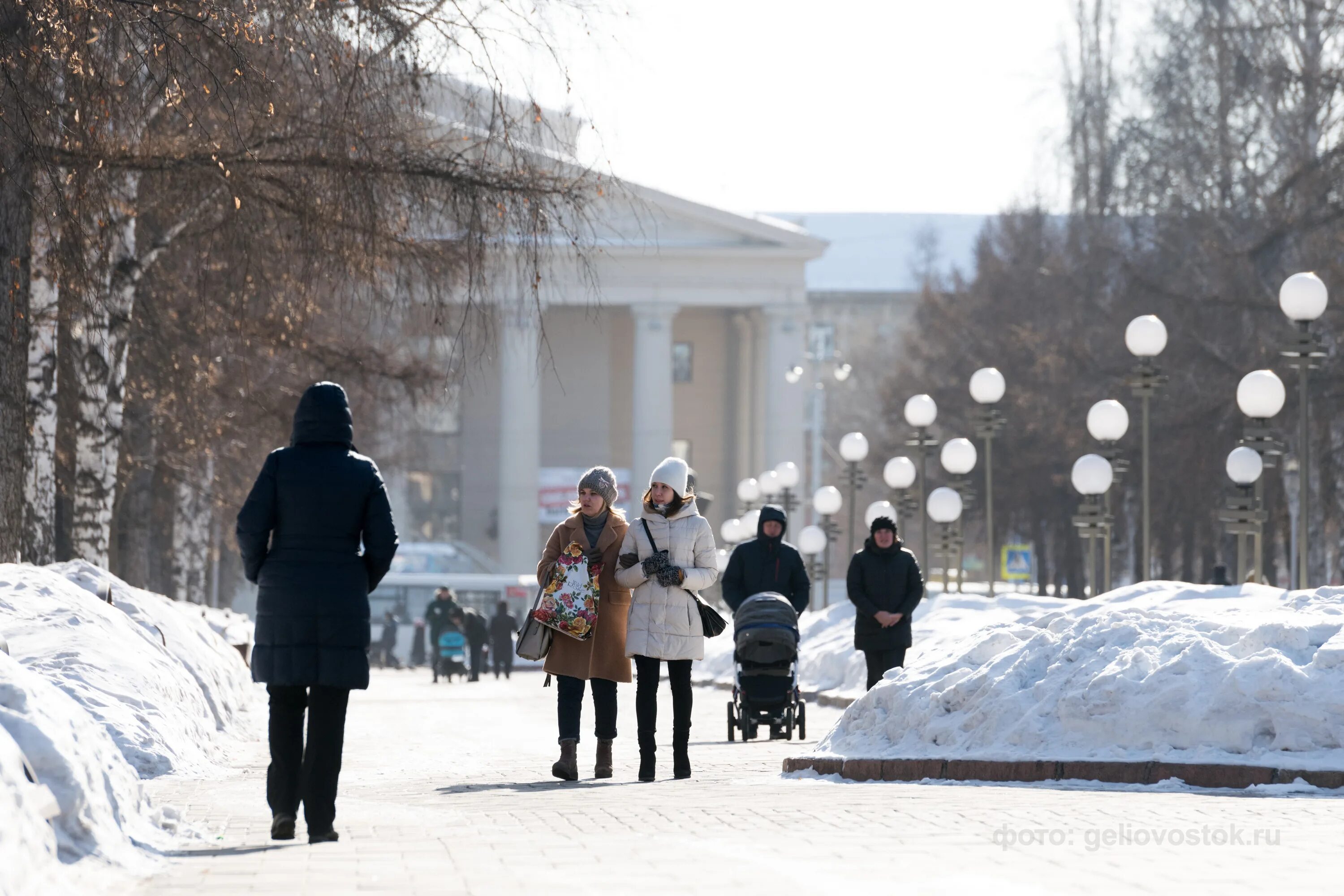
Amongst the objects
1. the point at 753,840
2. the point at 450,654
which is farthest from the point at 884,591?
the point at 450,654

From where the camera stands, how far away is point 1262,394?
2180cm

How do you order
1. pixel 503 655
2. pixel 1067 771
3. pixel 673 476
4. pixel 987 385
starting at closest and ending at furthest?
1. pixel 1067 771
2. pixel 673 476
3. pixel 987 385
4. pixel 503 655

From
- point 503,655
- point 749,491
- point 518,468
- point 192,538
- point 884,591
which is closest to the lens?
point 884,591

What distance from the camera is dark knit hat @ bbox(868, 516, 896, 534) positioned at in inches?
571

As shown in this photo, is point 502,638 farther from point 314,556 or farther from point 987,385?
point 314,556

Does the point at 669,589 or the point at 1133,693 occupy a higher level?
the point at 669,589

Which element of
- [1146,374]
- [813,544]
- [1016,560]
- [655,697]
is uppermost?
[1146,374]

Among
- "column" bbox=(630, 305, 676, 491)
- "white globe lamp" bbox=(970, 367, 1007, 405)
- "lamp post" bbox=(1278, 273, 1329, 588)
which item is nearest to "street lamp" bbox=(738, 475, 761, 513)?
"column" bbox=(630, 305, 676, 491)

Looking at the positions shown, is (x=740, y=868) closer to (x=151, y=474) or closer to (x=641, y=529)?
(x=641, y=529)

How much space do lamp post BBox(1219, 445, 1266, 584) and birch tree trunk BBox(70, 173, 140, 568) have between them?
447 inches

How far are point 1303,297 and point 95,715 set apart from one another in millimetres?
13547

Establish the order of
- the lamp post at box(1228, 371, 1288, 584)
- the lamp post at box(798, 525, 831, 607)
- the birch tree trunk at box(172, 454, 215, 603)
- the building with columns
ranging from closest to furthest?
the lamp post at box(1228, 371, 1288, 584)
the birch tree trunk at box(172, 454, 215, 603)
the lamp post at box(798, 525, 831, 607)
the building with columns

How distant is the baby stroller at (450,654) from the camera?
37062mm

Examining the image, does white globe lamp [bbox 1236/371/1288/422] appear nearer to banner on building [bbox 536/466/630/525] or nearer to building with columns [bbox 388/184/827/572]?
building with columns [bbox 388/184/827/572]
